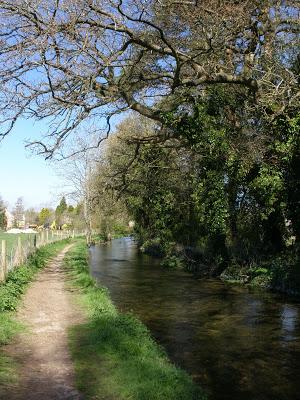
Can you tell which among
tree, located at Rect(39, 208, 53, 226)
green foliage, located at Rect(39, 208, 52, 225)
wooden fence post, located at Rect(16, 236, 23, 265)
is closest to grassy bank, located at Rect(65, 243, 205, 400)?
wooden fence post, located at Rect(16, 236, 23, 265)

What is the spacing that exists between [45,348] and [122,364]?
2.01 m

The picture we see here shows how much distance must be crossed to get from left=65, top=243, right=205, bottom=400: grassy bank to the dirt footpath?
0.86ft

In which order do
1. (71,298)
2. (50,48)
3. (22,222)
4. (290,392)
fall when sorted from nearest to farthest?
(290,392) < (50,48) < (71,298) < (22,222)

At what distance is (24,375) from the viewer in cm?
818

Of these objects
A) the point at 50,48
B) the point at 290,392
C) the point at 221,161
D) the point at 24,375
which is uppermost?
the point at 50,48

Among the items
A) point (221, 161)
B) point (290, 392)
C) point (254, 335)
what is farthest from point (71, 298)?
point (221, 161)

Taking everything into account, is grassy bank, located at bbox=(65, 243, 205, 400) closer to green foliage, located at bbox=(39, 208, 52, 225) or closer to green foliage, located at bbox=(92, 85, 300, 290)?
green foliage, located at bbox=(92, 85, 300, 290)

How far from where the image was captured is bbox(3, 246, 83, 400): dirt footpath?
7.45 meters

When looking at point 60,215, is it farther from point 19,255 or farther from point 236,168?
point 236,168

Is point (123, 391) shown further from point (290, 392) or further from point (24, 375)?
point (290, 392)

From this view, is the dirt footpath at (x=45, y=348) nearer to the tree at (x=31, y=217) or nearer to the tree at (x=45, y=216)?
the tree at (x=45, y=216)

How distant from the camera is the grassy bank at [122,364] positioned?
24.8ft

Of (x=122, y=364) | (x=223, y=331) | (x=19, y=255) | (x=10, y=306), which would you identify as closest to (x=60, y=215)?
(x=19, y=255)

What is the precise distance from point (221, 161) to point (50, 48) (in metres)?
10.6
